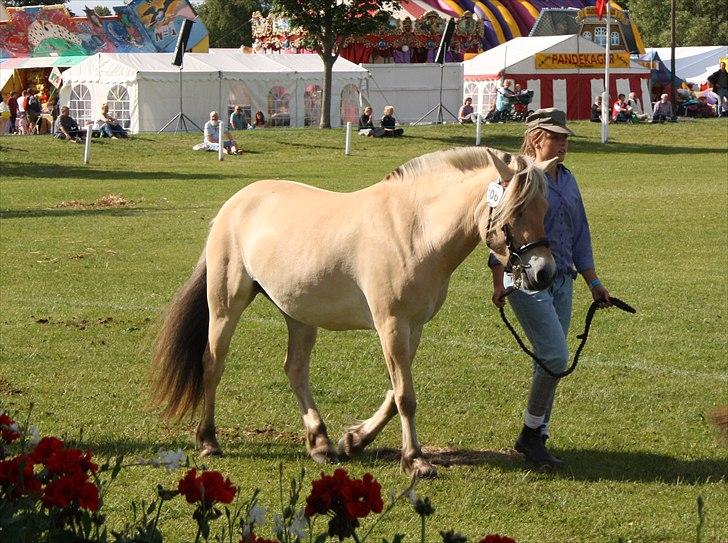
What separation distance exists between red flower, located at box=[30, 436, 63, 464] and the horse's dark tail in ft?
13.4

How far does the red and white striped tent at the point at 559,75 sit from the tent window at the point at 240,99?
11.1 m

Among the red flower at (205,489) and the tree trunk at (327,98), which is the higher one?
the tree trunk at (327,98)

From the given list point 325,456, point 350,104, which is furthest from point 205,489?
point 350,104

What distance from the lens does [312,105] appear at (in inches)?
1909

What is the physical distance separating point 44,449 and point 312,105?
4529cm

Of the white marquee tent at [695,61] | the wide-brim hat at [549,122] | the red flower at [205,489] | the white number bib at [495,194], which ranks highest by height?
the white marquee tent at [695,61]

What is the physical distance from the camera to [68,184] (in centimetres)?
2878

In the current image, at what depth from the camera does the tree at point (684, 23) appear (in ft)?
285

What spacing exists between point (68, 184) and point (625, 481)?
23.5 m

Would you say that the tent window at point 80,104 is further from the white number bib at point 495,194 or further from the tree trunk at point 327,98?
the white number bib at point 495,194

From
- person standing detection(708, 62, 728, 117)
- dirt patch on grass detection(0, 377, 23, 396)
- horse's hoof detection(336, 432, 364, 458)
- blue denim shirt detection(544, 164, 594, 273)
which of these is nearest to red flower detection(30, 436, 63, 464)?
horse's hoof detection(336, 432, 364, 458)

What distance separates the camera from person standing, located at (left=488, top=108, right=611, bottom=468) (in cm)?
711

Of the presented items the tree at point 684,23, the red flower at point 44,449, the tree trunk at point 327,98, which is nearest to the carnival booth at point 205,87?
the tree trunk at point 327,98

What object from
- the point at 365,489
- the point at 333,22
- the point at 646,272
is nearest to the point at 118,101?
the point at 333,22
